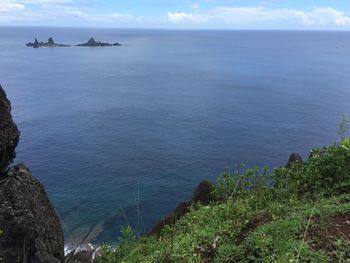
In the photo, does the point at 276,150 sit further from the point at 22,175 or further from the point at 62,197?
the point at 22,175

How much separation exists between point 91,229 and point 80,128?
3404cm

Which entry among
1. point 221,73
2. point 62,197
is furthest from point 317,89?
point 62,197

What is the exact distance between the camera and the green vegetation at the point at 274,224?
7641 millimetres

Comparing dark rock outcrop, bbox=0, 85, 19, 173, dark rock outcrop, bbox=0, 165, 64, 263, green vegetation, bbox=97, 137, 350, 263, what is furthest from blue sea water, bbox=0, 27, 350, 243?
green vegetation, bbox=97, 137, 350, 263

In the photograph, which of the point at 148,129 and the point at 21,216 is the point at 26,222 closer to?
the point at 21,216

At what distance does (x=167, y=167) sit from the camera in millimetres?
57250

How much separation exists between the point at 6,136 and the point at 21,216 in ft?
13.5

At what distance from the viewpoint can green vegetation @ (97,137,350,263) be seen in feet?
25.1

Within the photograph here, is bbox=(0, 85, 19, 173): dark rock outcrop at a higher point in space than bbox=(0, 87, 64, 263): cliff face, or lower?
higher

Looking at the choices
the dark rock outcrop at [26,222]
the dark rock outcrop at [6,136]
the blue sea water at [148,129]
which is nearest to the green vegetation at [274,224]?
the dark rock outcrop at [26,222]

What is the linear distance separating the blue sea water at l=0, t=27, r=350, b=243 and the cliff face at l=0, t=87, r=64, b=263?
89.4ft

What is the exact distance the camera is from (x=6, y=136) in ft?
46.2

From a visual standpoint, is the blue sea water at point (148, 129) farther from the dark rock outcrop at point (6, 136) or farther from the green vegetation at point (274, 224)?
the green vegetation at point (274, 224)

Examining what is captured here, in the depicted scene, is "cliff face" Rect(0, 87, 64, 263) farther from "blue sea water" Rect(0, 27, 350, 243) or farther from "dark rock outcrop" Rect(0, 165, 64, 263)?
"blue sea water" Rect(0, 27, 350, 243)
